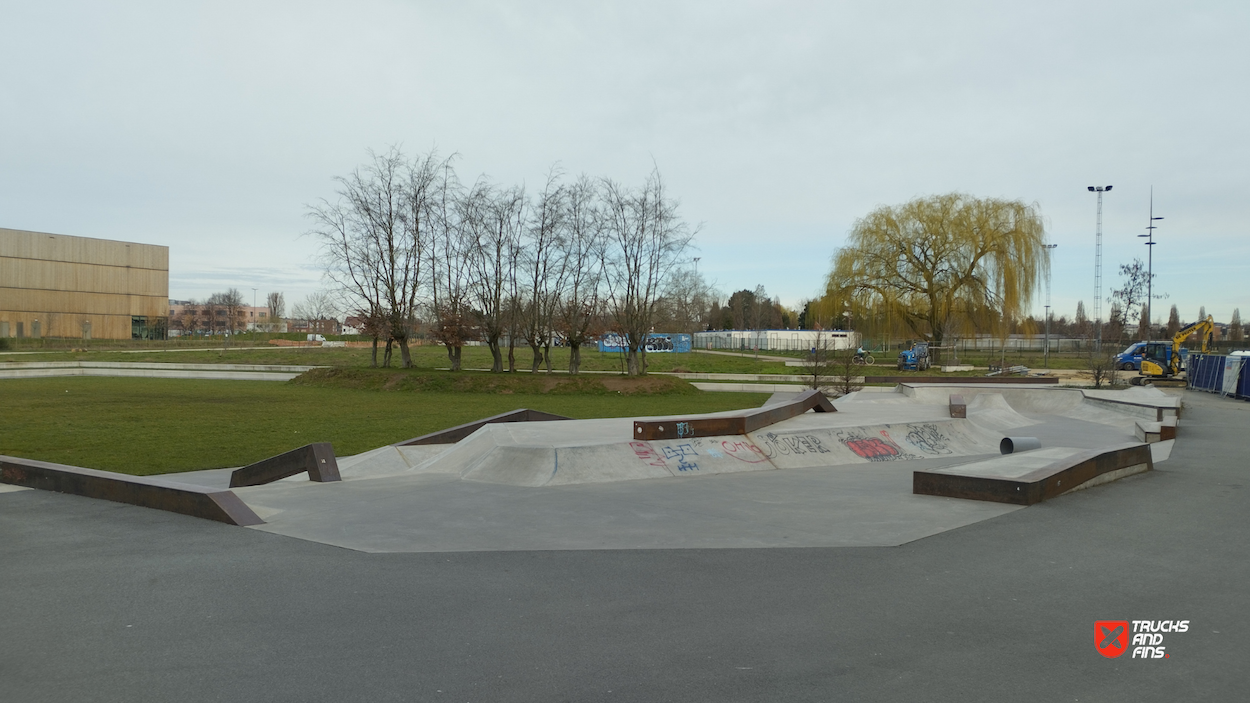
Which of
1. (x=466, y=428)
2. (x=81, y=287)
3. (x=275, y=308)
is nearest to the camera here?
(x=466, y=428)

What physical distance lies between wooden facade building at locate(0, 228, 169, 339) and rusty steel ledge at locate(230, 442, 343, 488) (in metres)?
80.4

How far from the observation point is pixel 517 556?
243 inches

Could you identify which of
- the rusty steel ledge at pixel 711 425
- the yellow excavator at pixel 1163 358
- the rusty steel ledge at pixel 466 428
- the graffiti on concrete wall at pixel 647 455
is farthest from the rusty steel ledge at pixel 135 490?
the yellow excavator at pixel 1163 358

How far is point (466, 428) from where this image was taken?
42.9ft

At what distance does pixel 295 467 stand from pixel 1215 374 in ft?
129

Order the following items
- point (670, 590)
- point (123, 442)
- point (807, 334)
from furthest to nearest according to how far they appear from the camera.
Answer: point (807, 334) < point (123, 442) < point (670, 590)

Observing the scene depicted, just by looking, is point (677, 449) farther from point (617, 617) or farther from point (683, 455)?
point (617, 617)

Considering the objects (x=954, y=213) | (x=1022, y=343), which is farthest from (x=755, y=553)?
(x=1022, y=343)

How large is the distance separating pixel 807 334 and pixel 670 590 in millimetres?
81361

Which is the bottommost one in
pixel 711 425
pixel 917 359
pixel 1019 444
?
pixel 1019 444

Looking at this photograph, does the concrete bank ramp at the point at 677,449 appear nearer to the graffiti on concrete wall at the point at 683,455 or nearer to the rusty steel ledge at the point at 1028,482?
the graffiti on concrete wall at the point at 683,455

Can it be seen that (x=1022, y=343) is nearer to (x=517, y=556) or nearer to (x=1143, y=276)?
(x=1143, y=276)

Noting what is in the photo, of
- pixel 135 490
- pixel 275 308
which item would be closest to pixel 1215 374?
pixel 135 490

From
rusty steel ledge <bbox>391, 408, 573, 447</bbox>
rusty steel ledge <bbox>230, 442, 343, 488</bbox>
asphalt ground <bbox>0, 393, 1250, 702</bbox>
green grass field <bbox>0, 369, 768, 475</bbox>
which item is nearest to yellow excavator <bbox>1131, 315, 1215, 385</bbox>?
green grass field <bbox>0, 369, 768, 475</bbox>
